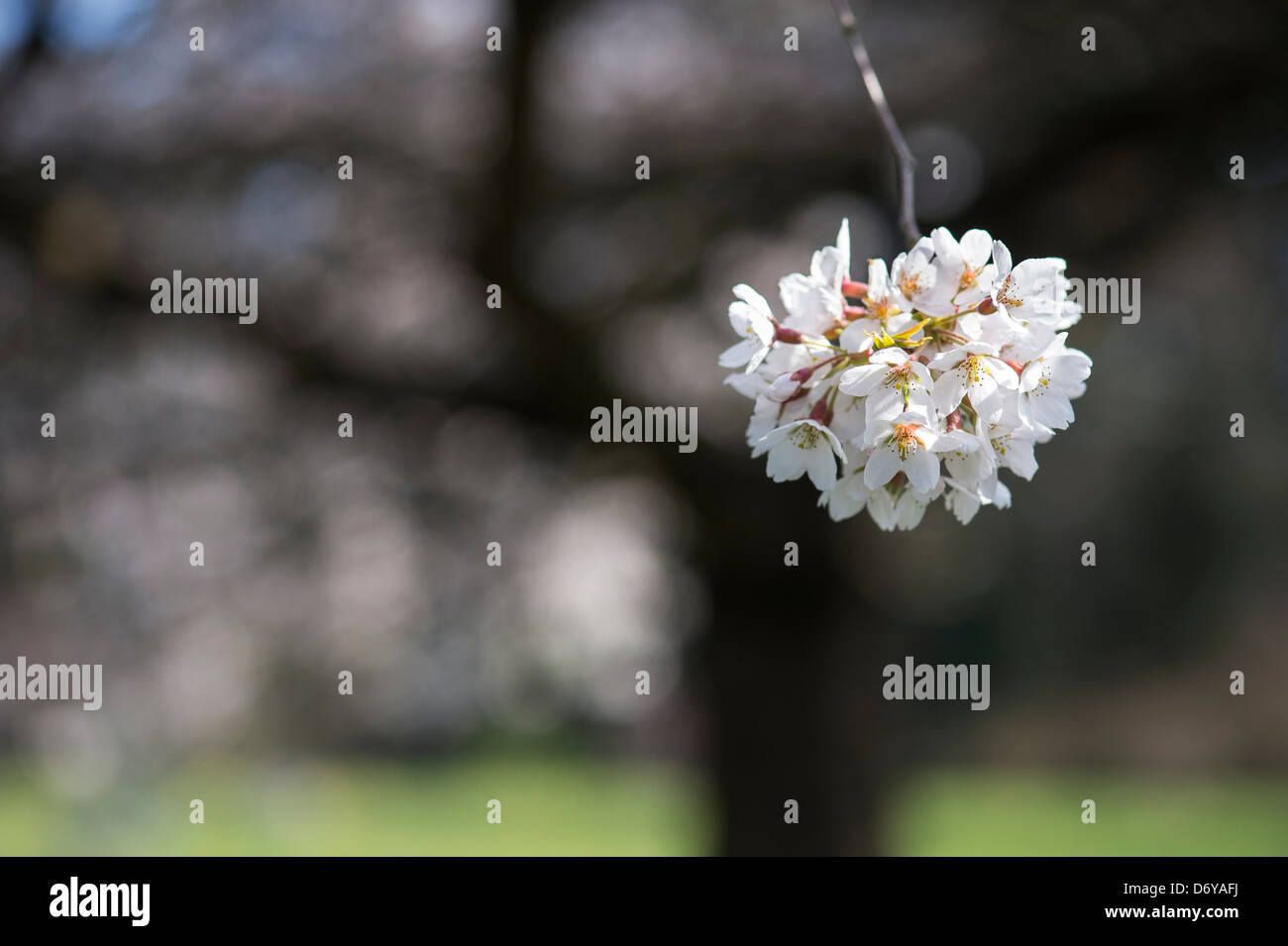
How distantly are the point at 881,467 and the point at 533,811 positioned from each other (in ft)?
33.2

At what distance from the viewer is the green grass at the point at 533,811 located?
25.4 feet

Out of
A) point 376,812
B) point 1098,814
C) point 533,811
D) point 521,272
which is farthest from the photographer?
point 376,812

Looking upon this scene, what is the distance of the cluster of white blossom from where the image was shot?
105 cm

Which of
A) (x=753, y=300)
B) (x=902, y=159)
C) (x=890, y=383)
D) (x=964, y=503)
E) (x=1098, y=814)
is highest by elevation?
(x=902, y=159)

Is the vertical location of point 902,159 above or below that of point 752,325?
above

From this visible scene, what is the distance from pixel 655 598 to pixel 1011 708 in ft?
26.8

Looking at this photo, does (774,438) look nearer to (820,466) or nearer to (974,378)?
(820,466)

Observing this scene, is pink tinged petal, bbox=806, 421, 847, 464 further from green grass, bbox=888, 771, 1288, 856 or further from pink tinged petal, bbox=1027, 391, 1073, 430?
green grass, bbox=888, 771, 1288, 856

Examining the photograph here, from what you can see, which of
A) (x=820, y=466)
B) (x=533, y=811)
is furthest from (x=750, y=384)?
(x=533, y=811)

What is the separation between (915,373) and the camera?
41.3 inches

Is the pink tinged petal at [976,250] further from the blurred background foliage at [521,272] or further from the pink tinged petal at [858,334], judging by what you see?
the blurred background foliage at [521,272]

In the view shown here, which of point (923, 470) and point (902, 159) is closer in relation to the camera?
point (923, 470)

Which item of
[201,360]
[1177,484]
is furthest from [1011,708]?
[201,360]

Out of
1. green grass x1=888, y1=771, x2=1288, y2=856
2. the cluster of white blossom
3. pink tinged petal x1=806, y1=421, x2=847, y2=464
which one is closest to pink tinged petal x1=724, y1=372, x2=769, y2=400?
the cluster of white blossom
